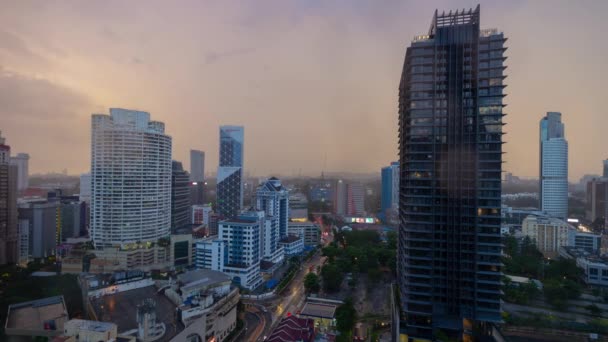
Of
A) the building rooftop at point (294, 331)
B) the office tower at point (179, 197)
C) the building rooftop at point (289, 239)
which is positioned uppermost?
the office tower at point (179, 197)

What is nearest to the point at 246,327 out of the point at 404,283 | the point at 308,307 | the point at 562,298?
the point at 308,307

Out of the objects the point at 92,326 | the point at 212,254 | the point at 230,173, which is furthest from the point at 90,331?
the point at 230,173

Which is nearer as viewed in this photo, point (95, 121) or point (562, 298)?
point (562, 298)

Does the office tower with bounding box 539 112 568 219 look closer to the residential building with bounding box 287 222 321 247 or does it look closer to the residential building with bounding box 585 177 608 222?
the residential building with bounding box 585 177 608 222

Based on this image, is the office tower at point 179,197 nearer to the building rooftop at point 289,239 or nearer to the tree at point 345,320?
the building rooftop at point 289,239

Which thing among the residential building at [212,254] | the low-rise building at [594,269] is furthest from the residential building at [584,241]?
the residential building at [212,254]

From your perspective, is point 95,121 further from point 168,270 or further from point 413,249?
point 413,249
